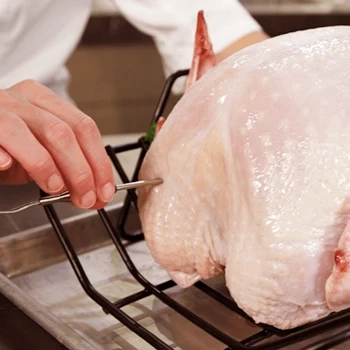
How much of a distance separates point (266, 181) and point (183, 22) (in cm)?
66

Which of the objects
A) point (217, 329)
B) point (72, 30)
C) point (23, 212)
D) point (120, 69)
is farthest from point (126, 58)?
point (217, 329)

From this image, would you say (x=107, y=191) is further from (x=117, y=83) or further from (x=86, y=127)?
(x=117, y=83)

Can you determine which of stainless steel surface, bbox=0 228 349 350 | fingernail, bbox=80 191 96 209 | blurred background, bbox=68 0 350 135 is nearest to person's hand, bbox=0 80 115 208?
fingernail, bbox=80 191 96 209

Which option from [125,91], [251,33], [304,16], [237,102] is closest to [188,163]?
[237,102]

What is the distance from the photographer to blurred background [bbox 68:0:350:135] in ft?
6.08

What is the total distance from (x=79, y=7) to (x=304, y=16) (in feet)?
3.13

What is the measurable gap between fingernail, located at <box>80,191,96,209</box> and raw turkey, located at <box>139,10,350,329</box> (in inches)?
3.1

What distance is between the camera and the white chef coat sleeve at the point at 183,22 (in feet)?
3.47

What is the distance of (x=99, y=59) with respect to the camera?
1967 millimetres

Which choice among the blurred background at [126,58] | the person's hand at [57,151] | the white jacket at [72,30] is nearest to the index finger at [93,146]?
the person's hand at [57,151]

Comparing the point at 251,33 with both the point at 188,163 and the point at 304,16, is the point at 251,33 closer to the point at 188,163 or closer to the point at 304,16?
the point at 188,163

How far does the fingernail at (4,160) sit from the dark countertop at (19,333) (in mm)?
117

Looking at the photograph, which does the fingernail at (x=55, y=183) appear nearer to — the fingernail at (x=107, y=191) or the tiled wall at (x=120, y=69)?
the fingernail at (x=107, y=191)

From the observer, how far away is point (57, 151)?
1.69 ft
